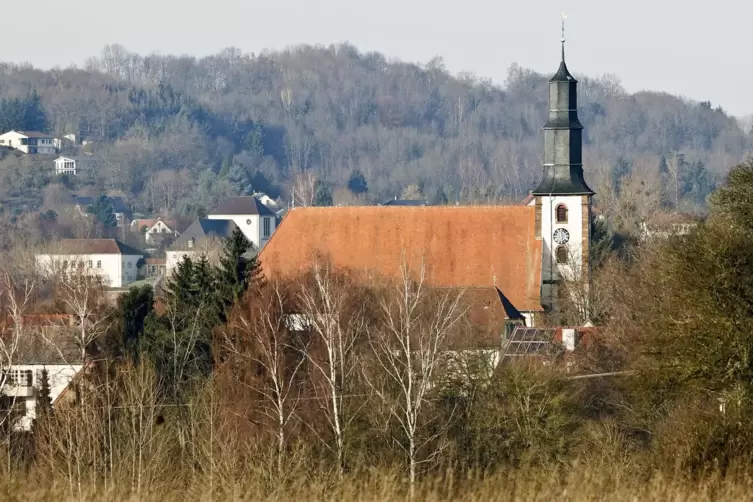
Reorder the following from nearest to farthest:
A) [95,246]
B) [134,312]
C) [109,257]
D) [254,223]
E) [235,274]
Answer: [235,274]
[134,312]
[95,246]
[109,257]
[254,223]

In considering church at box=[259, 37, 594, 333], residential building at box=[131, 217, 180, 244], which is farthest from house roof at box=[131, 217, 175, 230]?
church at box=[259, 37, 594, 333]

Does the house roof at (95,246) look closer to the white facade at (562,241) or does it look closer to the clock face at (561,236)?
the white facade at (562,241)

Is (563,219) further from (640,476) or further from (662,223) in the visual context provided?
(640,476)

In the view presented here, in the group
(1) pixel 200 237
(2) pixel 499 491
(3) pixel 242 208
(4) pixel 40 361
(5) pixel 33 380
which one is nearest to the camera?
(2) pixel 499 491

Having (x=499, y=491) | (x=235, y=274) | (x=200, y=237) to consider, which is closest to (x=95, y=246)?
(x=200, y=237)

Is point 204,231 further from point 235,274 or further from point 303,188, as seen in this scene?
point 235,274

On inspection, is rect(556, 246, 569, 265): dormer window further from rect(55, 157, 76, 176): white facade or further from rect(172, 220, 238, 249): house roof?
rect(55, 157, 76, 176): white facade

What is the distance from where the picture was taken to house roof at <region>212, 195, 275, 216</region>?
116 meters

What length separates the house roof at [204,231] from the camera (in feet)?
340

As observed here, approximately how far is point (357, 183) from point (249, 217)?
199ft

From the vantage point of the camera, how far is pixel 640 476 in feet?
48.7

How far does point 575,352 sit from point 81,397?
38.2 ft

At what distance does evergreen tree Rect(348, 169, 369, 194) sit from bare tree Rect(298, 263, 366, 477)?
434 feet

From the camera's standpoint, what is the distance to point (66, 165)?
16225cm
